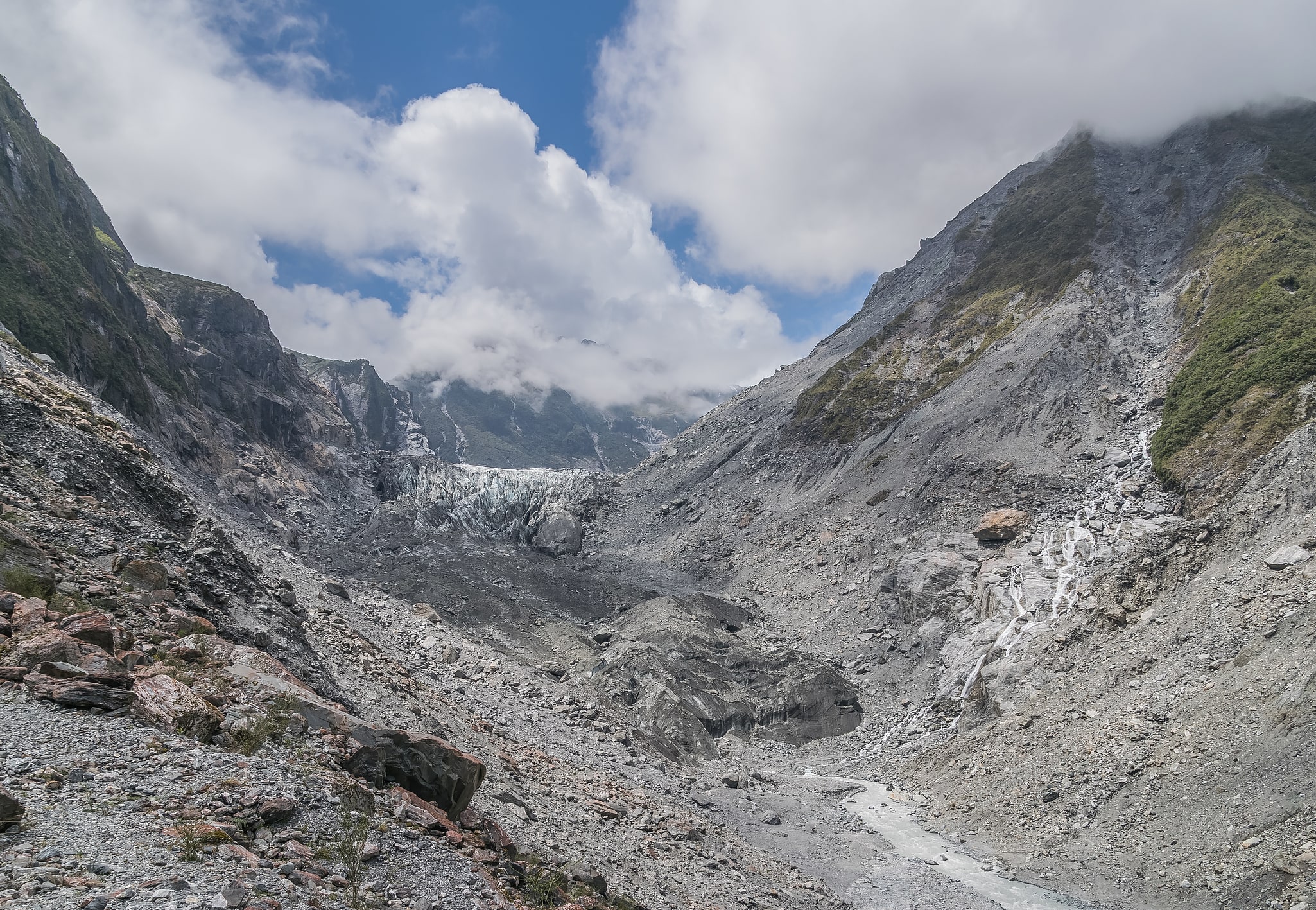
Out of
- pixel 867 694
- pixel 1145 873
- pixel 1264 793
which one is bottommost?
pixel 1145 873

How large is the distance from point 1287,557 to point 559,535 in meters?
76.5

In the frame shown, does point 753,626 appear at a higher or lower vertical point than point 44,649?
higher

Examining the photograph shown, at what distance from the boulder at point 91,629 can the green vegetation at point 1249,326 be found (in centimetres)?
4901

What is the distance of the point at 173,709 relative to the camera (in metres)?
8.99

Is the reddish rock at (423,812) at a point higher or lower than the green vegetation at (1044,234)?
lower

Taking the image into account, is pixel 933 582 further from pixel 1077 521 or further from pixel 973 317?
pixel 973 317

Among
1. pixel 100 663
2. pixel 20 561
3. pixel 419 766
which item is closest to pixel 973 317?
pixel 419 766

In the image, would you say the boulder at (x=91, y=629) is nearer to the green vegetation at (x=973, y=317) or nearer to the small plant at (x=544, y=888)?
the small plant at (x=544, y=888)

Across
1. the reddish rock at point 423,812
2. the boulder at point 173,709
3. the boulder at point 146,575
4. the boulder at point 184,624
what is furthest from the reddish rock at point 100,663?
the boulder at point 146,575

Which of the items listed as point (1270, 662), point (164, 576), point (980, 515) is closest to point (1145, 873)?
point (1270, 662)

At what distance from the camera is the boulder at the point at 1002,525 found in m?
46.9

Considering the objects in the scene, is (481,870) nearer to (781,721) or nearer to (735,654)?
(781,721)

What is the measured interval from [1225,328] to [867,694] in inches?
A: 1683

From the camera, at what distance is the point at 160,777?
7.76 m
